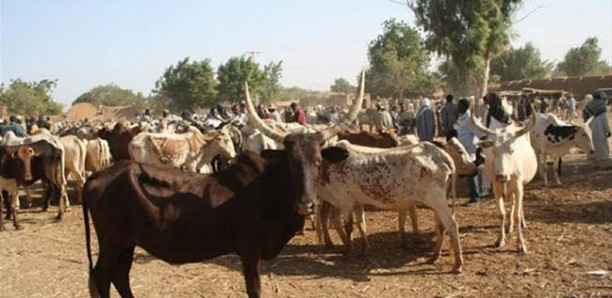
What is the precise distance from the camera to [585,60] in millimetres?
65625

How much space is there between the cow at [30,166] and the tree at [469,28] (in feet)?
74.8

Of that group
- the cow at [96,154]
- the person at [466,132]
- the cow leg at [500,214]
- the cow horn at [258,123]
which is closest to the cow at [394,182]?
the cow leg at [500,214]

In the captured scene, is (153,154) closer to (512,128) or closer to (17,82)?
(512,128)

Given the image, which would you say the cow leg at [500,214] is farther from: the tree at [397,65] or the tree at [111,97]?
the tree at [111,97]

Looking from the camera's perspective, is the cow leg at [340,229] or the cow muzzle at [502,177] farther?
the cow leg at [340,229]

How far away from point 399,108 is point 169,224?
25122mm

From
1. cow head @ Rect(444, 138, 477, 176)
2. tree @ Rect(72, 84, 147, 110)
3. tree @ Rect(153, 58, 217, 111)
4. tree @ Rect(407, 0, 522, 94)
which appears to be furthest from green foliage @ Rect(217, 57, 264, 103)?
cow head @ Rect(444, 138, 477, 176)

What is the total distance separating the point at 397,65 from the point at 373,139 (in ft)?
139

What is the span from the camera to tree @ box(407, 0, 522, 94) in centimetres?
2853

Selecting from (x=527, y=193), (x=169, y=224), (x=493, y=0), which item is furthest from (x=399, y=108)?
(x=169, y=224)

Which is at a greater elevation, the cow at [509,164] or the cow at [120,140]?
the cow at [120,140]

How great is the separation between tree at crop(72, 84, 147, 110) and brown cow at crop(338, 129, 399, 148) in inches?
2755

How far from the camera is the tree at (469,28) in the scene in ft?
93.6

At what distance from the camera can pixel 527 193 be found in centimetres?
1086
